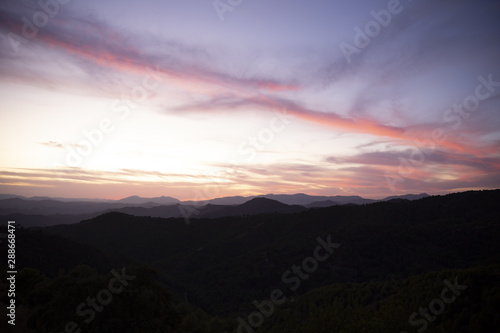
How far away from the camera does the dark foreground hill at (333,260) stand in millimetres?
23219

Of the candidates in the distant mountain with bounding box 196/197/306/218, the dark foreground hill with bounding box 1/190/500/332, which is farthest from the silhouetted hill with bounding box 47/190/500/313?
the distant mountain with bounding box 196/197/306/218

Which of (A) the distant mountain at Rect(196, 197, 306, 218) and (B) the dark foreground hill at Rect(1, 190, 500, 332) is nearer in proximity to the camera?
(B) the dark foreground hill at Rect(1, 190, 500, 332)

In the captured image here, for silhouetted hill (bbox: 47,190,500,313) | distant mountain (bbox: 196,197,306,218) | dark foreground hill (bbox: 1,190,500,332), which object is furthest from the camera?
distant mountain (bbox: 196,197,306,218)

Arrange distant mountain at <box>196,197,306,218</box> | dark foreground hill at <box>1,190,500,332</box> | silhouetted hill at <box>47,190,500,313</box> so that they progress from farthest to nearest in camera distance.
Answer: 1. distant mountain at <box>196,197,306,218</box>
2. silhouetted hill at <box>47,190,500,313</box>
3. dark foreground hill at <box>1,190,500,332</box>

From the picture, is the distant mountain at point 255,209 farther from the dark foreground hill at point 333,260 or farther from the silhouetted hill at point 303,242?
the silhouetted hill at point 303,242

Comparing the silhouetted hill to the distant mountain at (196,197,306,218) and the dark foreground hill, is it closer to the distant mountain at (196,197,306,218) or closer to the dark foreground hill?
the dark foreground hill

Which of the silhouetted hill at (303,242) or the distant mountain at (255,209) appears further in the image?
the distant mountain at (255,209)

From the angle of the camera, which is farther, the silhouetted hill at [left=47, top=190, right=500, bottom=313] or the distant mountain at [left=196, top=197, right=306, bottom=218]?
the distant mountain at [left=196, top=197, right=306, bottom=218]

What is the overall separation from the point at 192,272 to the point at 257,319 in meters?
41.7

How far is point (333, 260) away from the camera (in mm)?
64312

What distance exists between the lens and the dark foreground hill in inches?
914

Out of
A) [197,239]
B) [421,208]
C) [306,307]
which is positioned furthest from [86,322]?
[421,208]

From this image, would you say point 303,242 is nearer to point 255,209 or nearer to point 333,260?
point 333,260

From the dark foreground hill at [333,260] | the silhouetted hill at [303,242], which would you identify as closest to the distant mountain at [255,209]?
the dark foreground hill at [333,260]
